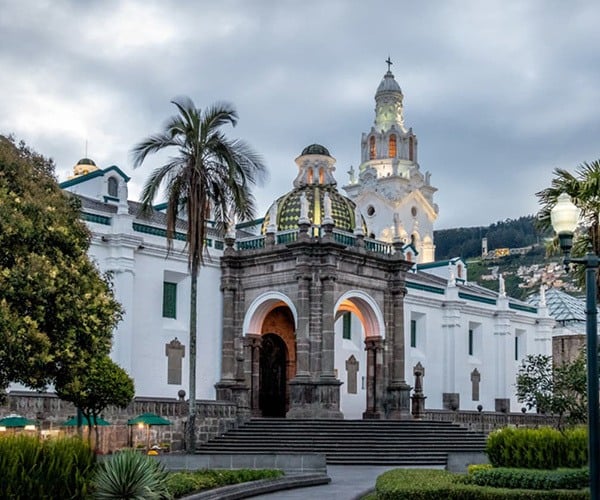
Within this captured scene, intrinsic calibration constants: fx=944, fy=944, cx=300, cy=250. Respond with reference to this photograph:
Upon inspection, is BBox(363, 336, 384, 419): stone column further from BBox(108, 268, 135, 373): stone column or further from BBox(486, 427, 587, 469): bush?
BBox(486, 427, 587, 469): bush

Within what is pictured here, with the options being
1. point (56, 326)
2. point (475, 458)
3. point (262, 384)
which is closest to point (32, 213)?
point (56, 326)

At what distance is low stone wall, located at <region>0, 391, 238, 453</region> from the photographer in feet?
83.9

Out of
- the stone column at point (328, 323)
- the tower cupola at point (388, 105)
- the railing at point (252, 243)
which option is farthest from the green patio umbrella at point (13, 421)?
the tower cupola at point (388, 105)

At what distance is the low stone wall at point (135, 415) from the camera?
83.9ft

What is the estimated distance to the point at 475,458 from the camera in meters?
24.1

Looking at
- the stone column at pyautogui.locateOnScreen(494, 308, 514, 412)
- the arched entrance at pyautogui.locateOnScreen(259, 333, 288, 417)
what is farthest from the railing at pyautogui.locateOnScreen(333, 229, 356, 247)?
the stone column at pyautogui.locateOnScreen(494, 308, 514, 412)

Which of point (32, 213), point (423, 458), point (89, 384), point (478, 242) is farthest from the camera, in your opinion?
point (478, 242)

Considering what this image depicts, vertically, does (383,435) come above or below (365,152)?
below

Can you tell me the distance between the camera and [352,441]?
102 ft

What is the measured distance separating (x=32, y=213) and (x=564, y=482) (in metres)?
10.7

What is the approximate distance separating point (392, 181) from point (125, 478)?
192 feet

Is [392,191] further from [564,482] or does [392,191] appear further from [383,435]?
[564,482]

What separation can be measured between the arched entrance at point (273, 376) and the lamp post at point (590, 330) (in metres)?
26.9

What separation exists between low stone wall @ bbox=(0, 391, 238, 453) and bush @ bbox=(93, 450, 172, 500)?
35.0 feet
